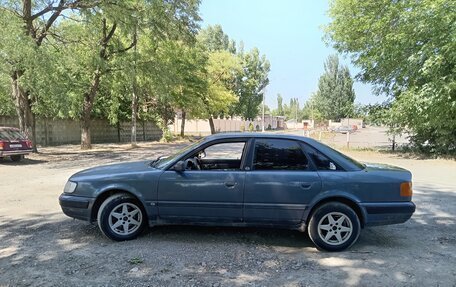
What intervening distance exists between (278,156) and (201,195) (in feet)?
3.86

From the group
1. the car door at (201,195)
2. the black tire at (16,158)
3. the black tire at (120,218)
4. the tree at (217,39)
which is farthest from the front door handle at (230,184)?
the tree at (217,39)

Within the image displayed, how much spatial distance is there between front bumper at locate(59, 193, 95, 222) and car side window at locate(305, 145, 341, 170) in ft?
9.99

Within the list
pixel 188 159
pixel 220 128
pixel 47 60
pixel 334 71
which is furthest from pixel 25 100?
pixel 334 71

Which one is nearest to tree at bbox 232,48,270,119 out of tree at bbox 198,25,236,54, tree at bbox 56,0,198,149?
tree at bbox 198,25,236,54

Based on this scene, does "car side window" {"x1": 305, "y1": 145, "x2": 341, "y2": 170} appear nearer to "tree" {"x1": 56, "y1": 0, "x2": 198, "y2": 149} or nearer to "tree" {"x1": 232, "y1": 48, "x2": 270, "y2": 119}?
"tree" {"x1": 56, "y1": 0, "x2": 198, "y2": 149}

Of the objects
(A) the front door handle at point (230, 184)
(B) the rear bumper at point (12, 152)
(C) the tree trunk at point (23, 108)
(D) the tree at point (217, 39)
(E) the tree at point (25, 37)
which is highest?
(D) the tree at point (217, 39)

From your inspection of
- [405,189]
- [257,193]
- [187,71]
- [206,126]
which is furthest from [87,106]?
[206,126]

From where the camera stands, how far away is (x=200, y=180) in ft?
16.7

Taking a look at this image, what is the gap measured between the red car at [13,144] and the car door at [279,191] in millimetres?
13404

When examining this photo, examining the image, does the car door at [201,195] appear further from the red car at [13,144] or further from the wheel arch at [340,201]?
the red car at [13,144]

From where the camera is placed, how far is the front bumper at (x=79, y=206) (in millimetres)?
5195

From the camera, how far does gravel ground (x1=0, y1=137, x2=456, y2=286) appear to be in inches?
160

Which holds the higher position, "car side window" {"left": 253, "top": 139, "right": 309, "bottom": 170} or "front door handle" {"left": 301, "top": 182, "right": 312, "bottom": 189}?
"car side window" {"left": 253, "top": 139, "right": 309, "bottom": 170}

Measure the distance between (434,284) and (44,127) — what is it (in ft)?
85.2
